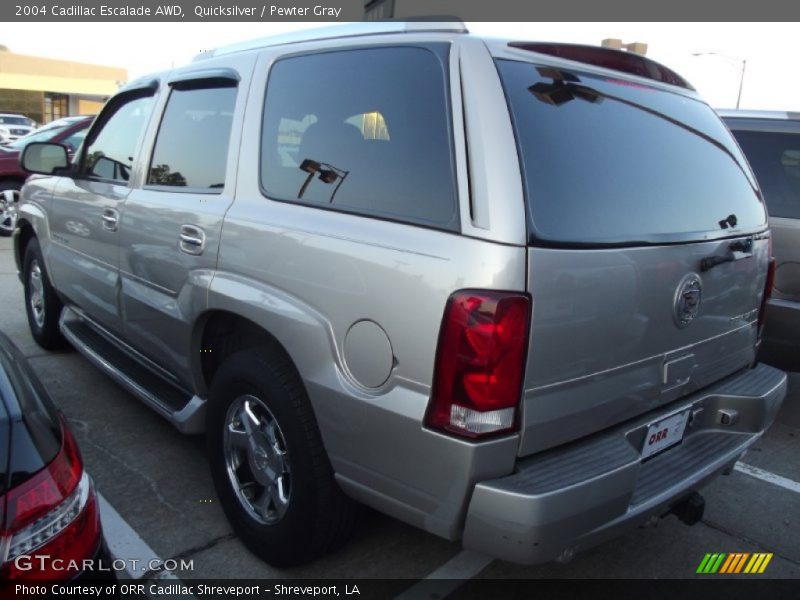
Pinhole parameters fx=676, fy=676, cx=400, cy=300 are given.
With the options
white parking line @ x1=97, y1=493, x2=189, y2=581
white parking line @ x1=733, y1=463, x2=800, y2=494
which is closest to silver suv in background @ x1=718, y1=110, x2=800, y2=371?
white parking line @ x1=733, y1=463, x2=800, y2=494

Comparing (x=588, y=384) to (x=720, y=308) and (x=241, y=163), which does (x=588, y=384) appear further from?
(x=241, y=163)

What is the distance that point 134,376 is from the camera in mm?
3555

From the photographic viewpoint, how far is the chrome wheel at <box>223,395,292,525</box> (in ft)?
8.41

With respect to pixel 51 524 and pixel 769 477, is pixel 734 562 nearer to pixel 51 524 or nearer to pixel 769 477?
pixel 769 477

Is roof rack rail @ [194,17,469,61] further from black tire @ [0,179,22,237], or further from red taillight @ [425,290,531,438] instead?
black tire @ [0,179,22,237]

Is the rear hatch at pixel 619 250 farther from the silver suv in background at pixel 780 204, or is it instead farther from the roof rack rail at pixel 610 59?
the silver suv in background at pixel 780 204

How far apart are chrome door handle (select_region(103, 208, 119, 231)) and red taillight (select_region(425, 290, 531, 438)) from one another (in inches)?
92.7

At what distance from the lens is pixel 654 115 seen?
258 cm

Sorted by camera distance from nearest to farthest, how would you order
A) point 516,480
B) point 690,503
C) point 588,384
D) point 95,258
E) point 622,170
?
point 516,480
point 588,384
point 622,170
point 690,503
point 95,258

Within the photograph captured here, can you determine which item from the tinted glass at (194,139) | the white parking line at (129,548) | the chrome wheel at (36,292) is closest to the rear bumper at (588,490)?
the white parking line at (129,548)

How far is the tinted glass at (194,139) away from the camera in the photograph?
9.76ft

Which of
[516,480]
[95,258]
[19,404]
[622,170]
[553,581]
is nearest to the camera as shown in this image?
[19,404]

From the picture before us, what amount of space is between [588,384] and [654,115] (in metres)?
1.14

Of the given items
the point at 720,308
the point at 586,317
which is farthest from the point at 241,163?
the point at 720,308
